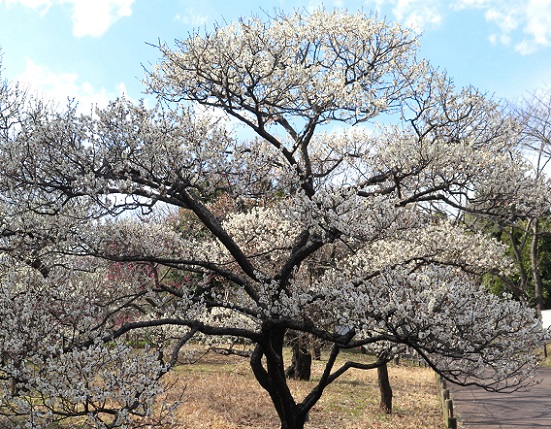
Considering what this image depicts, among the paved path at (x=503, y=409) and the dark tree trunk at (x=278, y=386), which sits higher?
the dark tree trunk at (x=278, y=386)

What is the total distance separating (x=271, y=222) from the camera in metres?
12.2

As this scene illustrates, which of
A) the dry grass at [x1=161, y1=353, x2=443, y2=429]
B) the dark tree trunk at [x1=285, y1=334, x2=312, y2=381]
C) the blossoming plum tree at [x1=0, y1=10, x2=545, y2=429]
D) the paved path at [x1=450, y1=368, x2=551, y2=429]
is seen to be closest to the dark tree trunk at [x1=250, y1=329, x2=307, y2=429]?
the blossoming plum tree at [x1=0, y1=10, x2=545, y2=429]

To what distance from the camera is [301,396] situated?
49.9 feet

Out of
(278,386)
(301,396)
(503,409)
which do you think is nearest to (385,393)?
(301,396)

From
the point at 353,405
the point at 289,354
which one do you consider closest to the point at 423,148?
the point at 353,405

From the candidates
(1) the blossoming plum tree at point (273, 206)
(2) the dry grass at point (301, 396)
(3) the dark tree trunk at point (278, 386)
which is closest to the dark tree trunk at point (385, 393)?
(2) the dry grass at point (301, 396)

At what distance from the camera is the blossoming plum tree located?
6211mm

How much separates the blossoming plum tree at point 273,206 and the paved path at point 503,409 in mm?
4144

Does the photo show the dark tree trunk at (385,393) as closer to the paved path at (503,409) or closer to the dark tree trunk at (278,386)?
the paved path at (503,409)

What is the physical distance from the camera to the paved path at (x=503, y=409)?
12297mm

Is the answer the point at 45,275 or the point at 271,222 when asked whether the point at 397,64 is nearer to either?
the point at 271,222

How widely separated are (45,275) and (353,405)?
898cm

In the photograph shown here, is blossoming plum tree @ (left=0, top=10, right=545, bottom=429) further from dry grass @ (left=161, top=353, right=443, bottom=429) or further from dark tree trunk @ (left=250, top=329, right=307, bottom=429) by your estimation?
dry grass @ (left=161, top=353, right=443, bottom=429)

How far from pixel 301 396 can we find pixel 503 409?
5.38 meters
